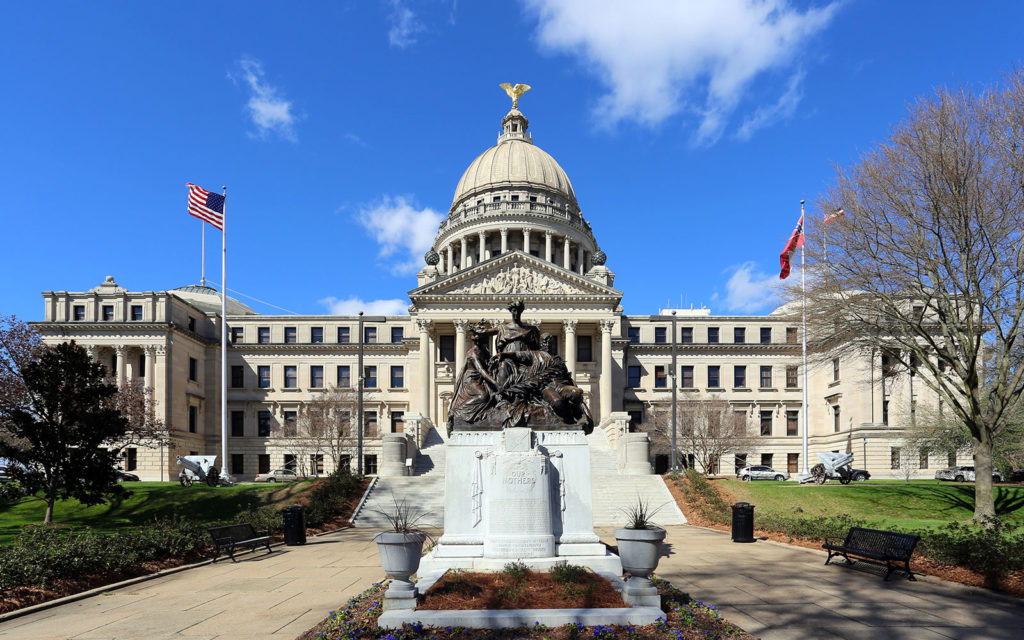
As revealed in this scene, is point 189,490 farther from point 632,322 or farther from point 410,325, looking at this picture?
point 632,322

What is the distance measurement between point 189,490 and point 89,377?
11742mm

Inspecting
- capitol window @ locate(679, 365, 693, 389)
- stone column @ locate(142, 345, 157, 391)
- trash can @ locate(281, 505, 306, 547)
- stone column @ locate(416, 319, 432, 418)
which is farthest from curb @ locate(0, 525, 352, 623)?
capitol window @ locate(679, 365, 693, 389)

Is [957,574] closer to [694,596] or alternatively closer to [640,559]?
[694,596]

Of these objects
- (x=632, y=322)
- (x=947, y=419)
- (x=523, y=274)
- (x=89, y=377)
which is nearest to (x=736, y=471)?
(x=632, y=322)

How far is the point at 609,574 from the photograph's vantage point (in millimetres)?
11062

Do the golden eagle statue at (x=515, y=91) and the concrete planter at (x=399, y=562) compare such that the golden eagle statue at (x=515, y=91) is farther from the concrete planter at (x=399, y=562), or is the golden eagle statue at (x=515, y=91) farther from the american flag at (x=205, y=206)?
the concrete planter at (x=399, y=562)

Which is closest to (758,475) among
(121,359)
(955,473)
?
(955,473)

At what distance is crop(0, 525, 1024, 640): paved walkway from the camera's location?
33.9ft

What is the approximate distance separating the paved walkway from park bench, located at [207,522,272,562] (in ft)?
1.81

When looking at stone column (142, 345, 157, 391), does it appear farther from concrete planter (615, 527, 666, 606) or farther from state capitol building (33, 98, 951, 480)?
concrete planter (615, 527, 666, 606)

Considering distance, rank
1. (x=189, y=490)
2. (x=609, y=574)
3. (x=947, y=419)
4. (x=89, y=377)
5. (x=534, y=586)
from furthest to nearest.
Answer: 1. (x=947, y=419)
2. (x=189, y=490)
3. (x=89, y=377)
4. (x=609, y=574)
5. (x=534, y=586)

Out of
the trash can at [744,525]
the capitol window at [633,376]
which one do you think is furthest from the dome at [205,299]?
the trash can at [744,525]

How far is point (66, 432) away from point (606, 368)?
4388cm

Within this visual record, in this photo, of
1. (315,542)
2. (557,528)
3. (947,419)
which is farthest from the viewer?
(947,419)
